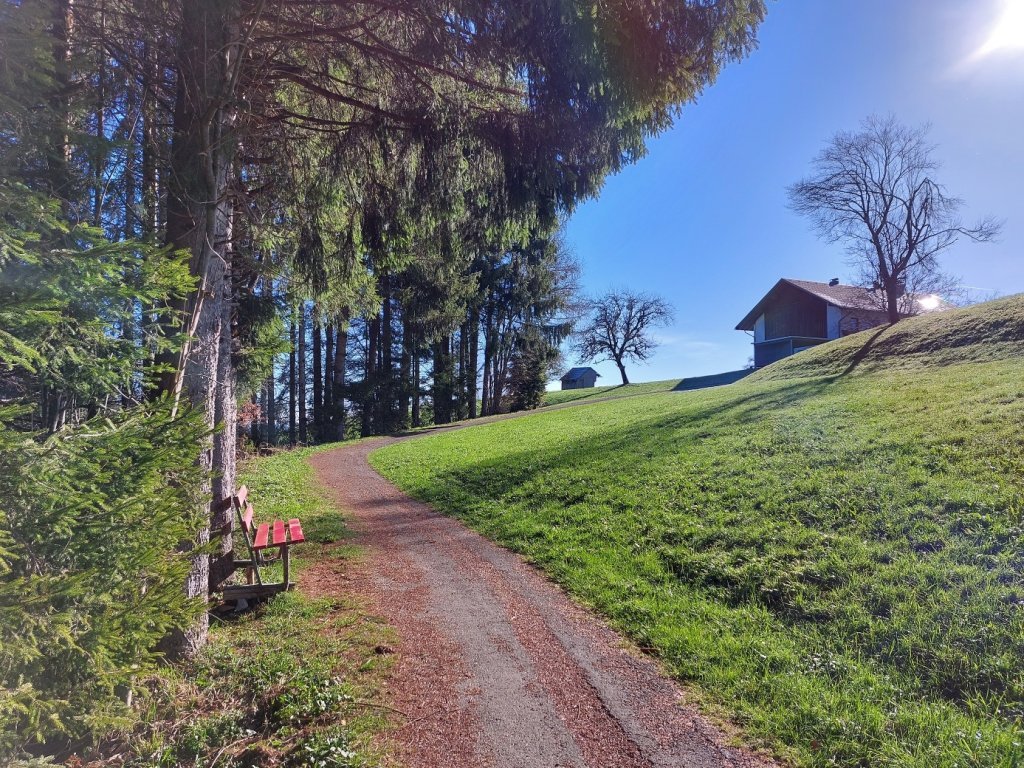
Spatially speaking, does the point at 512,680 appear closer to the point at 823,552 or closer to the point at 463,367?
the point at 823,552

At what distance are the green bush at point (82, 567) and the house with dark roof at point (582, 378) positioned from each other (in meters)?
70.1

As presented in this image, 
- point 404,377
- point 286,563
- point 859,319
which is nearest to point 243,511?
point 286,563

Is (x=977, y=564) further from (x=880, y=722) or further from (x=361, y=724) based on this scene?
(x=361, y=724)

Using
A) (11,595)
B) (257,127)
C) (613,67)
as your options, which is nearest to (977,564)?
(613,67)

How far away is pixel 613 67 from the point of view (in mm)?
4664

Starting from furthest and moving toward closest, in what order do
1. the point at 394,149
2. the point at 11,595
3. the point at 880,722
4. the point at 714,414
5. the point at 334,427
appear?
the point at 334,427, the point at 714,414, the point at 394,149, the point at 880,722, the point at 11,595

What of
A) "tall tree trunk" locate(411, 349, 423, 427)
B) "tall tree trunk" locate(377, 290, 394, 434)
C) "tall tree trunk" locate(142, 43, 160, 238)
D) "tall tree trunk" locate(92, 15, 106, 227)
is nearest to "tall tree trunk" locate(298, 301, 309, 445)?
"tall tree trunk" locate(377, 290, 394, 434)

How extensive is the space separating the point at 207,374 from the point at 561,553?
4299 mm

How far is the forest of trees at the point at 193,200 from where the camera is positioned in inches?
90.7

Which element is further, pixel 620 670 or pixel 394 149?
pixel 394 149

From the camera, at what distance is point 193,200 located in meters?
4.06

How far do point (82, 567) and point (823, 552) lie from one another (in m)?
5.63

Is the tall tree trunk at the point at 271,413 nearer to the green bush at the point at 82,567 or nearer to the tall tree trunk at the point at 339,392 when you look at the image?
the tall tree trunk at the point at 339,392

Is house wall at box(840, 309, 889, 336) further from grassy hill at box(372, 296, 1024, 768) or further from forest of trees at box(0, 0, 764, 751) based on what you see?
forest of trees at box(0, 0, 764, 751)
